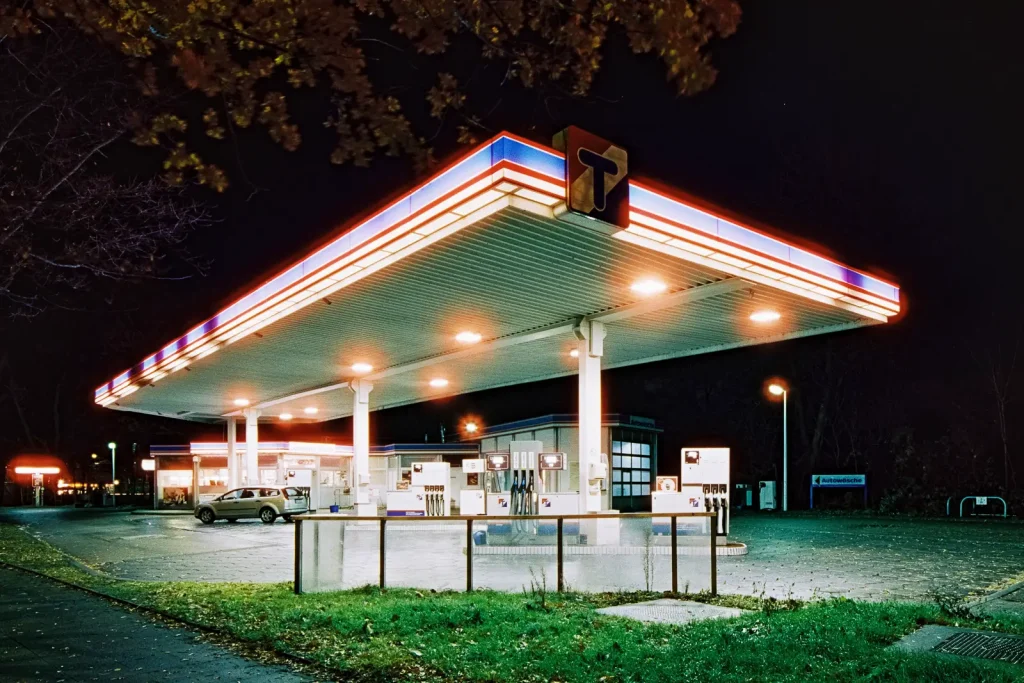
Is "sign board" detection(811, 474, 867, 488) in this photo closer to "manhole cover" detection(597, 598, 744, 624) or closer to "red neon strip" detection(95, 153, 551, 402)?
"red neon strip" detection(95, 153, 551, 402)

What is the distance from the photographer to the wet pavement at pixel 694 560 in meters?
11.0

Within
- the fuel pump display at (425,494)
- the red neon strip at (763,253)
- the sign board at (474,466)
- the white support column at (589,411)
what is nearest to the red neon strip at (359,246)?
the red neon strip at (763,253)

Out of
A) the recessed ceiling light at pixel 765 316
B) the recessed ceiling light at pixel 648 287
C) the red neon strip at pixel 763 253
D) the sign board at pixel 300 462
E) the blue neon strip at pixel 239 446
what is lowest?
the sign board at pixel 300 462

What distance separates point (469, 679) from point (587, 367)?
14.1m

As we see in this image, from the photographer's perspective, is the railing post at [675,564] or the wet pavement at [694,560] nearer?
the railing post at [675,564]

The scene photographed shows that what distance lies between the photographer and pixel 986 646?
700 cm

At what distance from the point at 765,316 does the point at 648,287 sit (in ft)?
12.7

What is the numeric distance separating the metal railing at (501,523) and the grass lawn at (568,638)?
0.51 meters

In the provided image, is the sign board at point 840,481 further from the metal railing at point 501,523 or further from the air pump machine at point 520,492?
A: the metal railing at point 501,523

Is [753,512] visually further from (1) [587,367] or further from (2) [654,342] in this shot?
(1) [587,367]

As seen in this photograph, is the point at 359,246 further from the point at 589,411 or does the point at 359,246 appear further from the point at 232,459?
the point at 232,459

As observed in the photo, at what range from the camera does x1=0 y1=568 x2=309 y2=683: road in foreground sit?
7082 millimetres

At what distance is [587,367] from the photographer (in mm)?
20484

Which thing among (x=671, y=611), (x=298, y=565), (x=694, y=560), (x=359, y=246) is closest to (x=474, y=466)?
(x=359, y=246)
